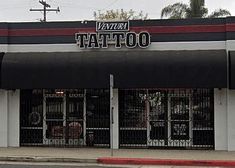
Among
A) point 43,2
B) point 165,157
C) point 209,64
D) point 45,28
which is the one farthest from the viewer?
point 43,2

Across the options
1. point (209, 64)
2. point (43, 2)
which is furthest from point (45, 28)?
point (43, 2)

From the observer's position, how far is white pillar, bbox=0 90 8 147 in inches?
834

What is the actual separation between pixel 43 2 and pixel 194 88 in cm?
4697

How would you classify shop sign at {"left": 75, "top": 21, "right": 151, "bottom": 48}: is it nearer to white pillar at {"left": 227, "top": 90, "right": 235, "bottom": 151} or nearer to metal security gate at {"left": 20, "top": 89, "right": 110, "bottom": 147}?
metal security gate at {"left": 20, "top": 89, "right": 110, "bottom": 147}

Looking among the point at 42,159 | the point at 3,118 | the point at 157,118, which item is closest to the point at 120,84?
the point at 157,118

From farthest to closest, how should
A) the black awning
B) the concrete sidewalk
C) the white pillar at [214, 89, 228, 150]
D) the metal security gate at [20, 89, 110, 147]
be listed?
1. the metal security gate at [20, 89, 110, 147]
2. the white pillar at [214, 89, 228, 150]
3. the black awning
4. the concrete sidewalk

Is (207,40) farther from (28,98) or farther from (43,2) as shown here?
(43,2)

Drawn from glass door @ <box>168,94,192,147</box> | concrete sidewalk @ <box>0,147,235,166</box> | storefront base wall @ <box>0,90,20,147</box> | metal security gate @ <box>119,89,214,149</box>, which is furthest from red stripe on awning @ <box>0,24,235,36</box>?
concrete sidewalk @ <box>0,147,235,166</box>

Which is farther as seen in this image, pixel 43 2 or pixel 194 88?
pixel 43 2

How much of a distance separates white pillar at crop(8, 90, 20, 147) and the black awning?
3.51 feet

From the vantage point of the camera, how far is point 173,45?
66.9 ft

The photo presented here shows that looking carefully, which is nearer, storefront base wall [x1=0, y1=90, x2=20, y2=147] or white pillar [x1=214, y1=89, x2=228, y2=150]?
white pillar [x1=214, y1=89, x2=228, y2=150]

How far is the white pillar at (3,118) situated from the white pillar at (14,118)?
0.18 m

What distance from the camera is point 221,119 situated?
20.0 metres
